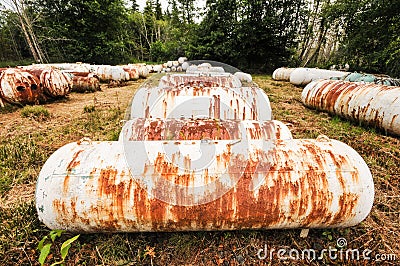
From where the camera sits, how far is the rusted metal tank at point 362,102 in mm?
3792

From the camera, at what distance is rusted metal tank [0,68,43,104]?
211 inches

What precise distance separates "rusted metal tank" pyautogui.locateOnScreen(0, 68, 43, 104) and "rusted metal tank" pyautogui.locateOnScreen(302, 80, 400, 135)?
→ 783 cm

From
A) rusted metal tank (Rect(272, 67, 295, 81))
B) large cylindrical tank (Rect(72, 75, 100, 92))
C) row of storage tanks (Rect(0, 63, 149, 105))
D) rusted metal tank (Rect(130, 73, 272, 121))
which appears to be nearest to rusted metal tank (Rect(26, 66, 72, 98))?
row of storage tanks (Rect(0, 63, 149, 105))

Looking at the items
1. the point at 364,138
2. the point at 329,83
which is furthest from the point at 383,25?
the point at 364,138

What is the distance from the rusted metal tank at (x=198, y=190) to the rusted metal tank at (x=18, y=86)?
210 inches

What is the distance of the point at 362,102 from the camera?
4328mm

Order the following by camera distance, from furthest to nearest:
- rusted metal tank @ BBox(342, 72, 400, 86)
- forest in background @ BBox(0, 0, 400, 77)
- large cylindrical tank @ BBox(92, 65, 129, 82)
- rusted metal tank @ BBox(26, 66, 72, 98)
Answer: forest in background @ BBox(0, 0, 400, 77), large cylindrical tank @ BBox(92, 65, 129, 82), rusted metal tank @ BBox(26, 66, 72, 98), rusted metal tank @ BBox(342, 72, 400, 86)

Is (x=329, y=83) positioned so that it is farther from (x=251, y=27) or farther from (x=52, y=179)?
(x=251, y=27)

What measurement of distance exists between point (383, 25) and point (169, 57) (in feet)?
72.8

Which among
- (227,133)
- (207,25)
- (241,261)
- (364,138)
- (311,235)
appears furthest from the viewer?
(207,25)

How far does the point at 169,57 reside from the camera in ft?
89.3

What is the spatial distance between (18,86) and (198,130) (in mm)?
5749

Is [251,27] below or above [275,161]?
above

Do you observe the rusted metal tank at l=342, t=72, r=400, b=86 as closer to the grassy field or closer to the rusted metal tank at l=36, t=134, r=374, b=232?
the grassy field
